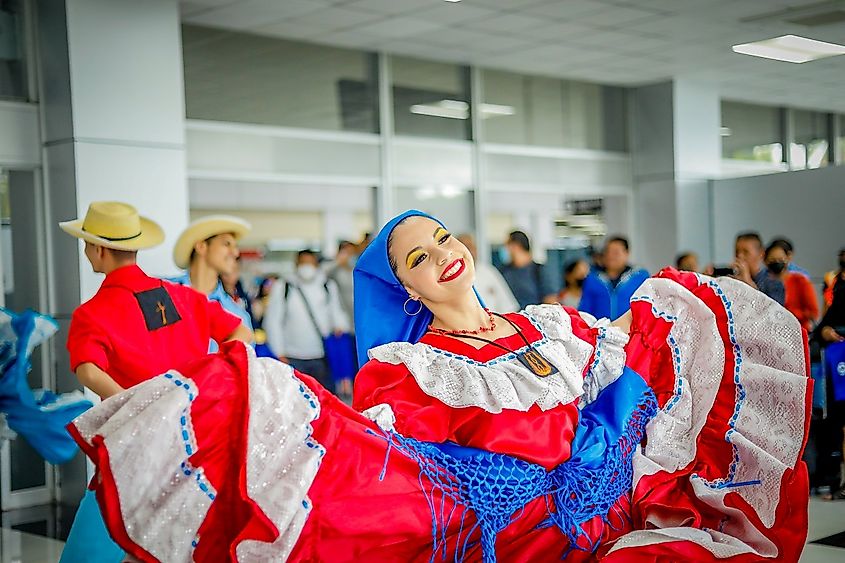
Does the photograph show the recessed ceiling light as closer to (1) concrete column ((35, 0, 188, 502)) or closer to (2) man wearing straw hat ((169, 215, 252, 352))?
(2) man wearing straw hat ((169, 215, 252, 352))

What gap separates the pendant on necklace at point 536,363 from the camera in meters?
2.46

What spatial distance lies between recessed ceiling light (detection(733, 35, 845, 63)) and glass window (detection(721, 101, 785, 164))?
2.42 feet

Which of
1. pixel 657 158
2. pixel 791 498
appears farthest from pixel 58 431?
pixel 657 158

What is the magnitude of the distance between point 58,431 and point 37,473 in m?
1.89

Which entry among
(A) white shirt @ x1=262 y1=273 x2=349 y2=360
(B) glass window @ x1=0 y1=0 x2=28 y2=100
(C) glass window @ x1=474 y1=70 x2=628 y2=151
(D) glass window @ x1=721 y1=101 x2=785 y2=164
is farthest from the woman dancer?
(C) glass window @ x1=474 y1=70 x2=628 y2=151

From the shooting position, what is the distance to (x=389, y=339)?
8.80ft

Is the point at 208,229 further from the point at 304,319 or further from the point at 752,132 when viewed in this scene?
the point at 752,132

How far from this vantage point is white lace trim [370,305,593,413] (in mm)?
2369

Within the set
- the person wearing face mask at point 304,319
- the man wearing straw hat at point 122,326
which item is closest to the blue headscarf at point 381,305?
the man wearing straw hat at point 122,326

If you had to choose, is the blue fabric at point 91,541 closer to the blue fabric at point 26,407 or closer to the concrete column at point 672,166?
the blue fabric at point 26,407

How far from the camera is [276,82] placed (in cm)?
764

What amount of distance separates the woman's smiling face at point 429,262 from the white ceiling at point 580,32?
3.33m

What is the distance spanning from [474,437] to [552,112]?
24.5 feet

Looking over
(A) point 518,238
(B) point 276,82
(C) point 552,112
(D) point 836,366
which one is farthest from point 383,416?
(C) point 552,112
